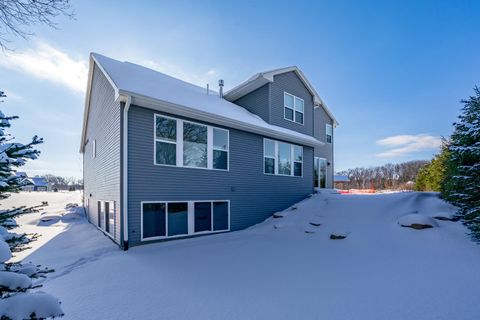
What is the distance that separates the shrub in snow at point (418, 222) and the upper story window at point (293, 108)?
7.26 meters

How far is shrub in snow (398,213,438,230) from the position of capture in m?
7.36

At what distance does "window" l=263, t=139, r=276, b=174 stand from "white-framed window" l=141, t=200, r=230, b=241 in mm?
2771

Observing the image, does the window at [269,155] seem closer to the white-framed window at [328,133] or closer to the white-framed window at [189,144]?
the white-framed window at [189,144]

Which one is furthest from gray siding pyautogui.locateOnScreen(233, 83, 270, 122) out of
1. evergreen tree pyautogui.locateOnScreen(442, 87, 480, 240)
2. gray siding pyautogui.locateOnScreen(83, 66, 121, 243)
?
evergreen tree pyautogui.locateOnScreen(442, 87, 480, 240)

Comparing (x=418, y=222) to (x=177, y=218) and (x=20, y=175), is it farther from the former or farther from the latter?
(x=20, y=175)

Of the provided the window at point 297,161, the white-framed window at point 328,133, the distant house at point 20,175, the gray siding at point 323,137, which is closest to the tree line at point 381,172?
the white-framed window at point 328,133

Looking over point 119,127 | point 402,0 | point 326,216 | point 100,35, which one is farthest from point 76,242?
point 402,0

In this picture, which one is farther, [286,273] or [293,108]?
[293,108]

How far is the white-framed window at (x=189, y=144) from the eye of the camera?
7.94m

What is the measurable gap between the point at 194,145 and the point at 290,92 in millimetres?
7091

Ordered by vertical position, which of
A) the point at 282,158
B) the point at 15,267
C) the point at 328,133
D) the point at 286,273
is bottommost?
the point at 286,273

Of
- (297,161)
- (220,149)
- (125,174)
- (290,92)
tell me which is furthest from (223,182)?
(290,92)

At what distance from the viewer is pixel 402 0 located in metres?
9.43

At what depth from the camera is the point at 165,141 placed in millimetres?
8016
